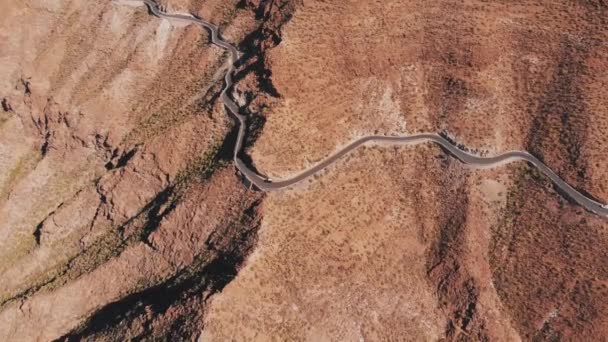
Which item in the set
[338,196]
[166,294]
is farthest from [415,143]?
[166,294]

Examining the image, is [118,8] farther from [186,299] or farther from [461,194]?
[461,194]

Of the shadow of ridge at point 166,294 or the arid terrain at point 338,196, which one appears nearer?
the shadow of ridge at point 166,294

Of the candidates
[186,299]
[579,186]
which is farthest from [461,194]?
[186,299]

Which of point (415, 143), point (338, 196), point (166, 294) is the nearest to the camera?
point (166, 294)

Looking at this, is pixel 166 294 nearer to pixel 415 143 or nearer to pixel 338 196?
pixel 338 196

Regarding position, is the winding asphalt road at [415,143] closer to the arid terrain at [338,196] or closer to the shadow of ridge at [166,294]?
the arid terrain at [338,196]

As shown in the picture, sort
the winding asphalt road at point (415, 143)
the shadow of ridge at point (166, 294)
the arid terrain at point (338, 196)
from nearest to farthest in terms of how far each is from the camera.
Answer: the shadow of ridge at point (166, 294)
the arid terrain at point (338, 196)
the winding asphalt road at point (415, 143)

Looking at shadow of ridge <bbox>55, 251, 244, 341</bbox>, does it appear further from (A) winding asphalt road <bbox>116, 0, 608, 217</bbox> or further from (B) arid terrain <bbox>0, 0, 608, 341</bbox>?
(A) winding asphalt road <bbox>116, 0, 608, 217</bbox>

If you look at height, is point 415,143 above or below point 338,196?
above

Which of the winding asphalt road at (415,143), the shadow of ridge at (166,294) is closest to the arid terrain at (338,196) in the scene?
the shadow of ridge at (166,294)
